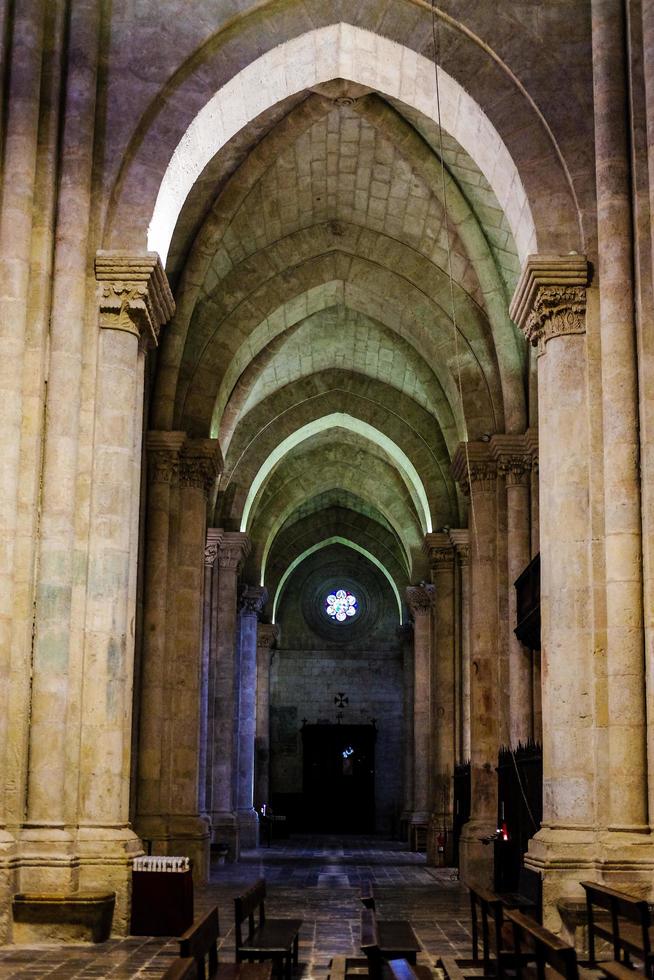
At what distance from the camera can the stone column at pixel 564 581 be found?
11258mm

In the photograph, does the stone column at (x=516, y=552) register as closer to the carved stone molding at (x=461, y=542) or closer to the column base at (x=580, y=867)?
the carved stone molding at (x=461, y=542)

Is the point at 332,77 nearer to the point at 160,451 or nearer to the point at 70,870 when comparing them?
the point at 160,451

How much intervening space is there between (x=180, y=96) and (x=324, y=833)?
104 feet

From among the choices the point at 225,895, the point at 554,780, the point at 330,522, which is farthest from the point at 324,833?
the point at 554,780

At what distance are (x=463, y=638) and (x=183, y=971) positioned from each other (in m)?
19.1

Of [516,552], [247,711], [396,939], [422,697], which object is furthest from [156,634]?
[247,711]

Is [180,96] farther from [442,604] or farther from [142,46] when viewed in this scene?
[442,604]

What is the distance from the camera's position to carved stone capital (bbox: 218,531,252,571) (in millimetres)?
26344

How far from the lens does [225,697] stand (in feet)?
84.4

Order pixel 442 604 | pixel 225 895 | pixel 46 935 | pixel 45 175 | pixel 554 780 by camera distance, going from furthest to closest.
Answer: pixel 442 604 → pixel 225 895 → pixel 45 175 → pixel 554 780 → pixel 46 935

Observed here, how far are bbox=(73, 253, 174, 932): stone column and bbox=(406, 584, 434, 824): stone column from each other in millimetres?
18541

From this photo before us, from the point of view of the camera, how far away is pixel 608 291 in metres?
11.8

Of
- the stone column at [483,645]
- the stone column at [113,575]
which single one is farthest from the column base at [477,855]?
the stone column at [113,575]

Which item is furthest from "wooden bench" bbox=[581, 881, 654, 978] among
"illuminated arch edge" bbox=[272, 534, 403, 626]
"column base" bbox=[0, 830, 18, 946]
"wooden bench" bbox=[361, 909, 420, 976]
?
"illuminated arch edge" bbox=[272, 534, 403, 626]
